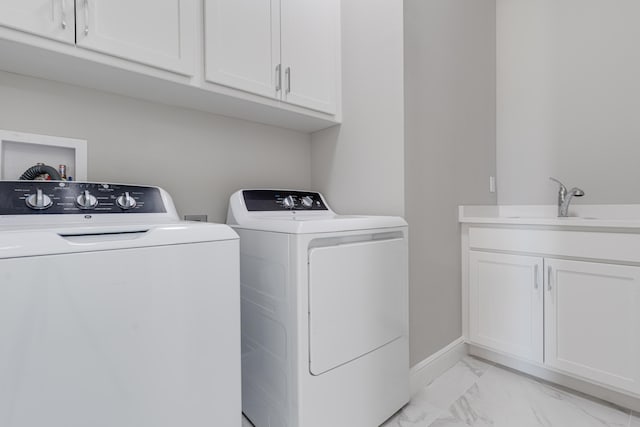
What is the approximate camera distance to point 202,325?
898 millimetres

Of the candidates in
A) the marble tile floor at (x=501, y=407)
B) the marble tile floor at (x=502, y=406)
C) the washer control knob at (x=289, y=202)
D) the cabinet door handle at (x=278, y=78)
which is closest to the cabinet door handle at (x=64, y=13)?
the cabinet door handle at (x=278, y=78)

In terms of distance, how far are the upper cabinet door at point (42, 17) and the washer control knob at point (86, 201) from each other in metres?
0.51

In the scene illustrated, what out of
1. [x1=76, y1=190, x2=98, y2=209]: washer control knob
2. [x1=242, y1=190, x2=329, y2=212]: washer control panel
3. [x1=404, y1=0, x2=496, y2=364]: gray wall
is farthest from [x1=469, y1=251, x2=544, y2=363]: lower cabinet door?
[x1=76, y1=190, x2=98, y2=209]: washer control knob

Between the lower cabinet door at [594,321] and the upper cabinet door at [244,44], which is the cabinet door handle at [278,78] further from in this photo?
the lower cabinet door at [594,321]

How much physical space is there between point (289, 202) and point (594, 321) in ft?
5.28

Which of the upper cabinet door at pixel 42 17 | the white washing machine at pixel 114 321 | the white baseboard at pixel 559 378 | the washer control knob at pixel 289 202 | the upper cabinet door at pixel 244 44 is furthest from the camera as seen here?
the washer control knob at pixel 289 202

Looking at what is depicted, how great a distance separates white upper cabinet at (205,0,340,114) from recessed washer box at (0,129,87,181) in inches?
25.1

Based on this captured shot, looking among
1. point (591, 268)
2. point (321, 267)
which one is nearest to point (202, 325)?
point (321, 267)

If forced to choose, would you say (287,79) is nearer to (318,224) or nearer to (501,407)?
(318,224)

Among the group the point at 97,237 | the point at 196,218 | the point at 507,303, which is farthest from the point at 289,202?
the point at 507,303

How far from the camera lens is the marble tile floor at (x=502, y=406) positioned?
1.38 m

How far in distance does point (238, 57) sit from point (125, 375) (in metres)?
1.28

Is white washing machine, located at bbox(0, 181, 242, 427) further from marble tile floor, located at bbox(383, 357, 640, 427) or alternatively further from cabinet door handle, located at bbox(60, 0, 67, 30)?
marble tile floor, located at bbox(383, 357, 640, 427)

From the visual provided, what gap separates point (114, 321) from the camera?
76 cm
